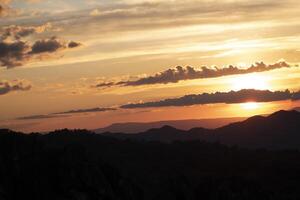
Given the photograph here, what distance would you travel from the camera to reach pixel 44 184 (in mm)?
186625

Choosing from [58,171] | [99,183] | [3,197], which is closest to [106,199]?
[99,183]

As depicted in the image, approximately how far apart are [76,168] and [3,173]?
74.8ft

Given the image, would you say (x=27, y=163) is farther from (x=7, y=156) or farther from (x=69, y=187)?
(x=69, y=187)

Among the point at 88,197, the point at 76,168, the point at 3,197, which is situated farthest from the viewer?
the point at 76,168

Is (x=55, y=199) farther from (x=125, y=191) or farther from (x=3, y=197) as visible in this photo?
(x=125, y=191)

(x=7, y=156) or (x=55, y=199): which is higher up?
(x=7, y=156)

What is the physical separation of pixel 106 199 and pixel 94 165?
50.3 feet

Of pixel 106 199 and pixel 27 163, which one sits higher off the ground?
pixel 27 163

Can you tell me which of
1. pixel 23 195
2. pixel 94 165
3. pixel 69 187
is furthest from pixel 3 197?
pixel 94 165

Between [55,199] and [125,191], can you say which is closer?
[55,199]

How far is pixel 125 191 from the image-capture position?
199 m

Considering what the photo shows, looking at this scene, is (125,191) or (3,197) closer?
(3,197)

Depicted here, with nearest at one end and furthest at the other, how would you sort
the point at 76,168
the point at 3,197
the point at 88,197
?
1. the point at 3,197
2. the point at 88,197
3. the point at 76,168

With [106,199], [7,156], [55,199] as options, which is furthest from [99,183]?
[7,156]
